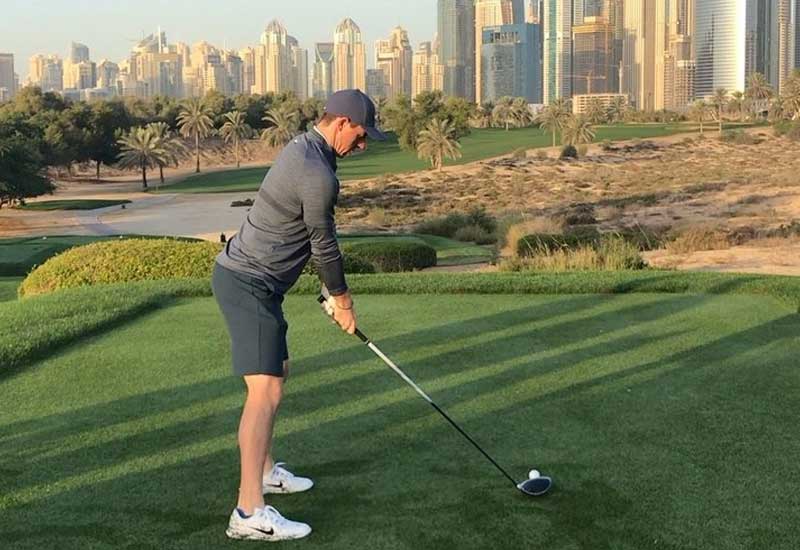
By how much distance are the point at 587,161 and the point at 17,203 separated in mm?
43586

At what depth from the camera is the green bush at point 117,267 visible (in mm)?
12266

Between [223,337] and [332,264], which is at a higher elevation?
[332,264]

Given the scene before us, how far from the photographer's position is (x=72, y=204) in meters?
63.0

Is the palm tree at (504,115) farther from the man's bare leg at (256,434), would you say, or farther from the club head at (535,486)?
the man's bare leg at (256,434)

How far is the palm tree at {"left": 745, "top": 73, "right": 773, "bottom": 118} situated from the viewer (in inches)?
5812

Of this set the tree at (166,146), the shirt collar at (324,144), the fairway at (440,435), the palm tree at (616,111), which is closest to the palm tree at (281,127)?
the tree at (166,146)

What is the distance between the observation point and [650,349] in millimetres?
7414

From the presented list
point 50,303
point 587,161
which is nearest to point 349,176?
point 587,161

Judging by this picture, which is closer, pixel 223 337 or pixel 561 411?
pixel 561 411

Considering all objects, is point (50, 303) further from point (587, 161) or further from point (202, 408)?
point (587, 161)

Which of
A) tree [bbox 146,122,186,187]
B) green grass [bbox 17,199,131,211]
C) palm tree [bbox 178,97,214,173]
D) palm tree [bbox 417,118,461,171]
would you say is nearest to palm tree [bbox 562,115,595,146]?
palm tree [bbox 417,118,461,171]

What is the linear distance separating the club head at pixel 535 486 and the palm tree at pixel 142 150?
80179 millimetres

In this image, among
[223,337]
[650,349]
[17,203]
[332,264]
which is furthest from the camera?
[17,203]

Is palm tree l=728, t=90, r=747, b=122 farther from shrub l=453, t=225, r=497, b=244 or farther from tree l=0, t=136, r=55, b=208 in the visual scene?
shrub l=453, t=225, r=497, b=244
